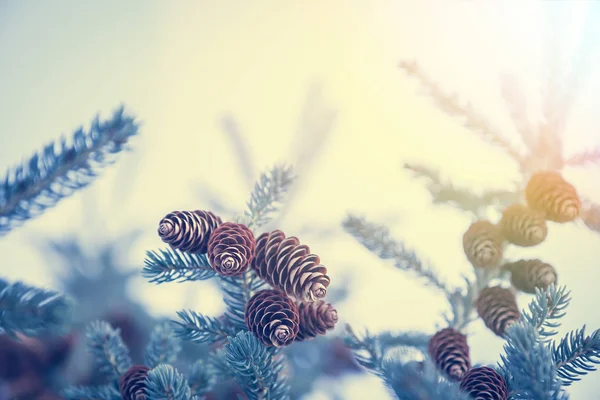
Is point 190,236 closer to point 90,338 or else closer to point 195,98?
point 90,338

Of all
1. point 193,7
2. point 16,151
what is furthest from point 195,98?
point 16,151

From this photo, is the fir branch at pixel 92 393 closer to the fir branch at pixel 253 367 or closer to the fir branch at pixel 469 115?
the fir branch at pixel 253 367

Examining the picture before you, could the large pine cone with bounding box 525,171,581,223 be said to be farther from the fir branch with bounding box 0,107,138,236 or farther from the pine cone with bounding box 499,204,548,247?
the fir branch with bounding box 0,107,138,236

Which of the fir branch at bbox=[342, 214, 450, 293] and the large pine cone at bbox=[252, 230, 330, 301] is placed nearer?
the large pine cone at bbox=[252, 230, 330, 301]

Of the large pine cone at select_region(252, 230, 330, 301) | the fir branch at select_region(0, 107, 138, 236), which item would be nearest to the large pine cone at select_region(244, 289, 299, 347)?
the large pine cone at select_region(252, 230, 330, 301)

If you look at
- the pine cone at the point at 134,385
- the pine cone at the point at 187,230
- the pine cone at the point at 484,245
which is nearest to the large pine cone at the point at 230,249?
the pine cone at the point at 187,230

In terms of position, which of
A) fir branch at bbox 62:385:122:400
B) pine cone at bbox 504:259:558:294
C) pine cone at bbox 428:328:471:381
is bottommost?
fir branch at bbox 62:385:122:400

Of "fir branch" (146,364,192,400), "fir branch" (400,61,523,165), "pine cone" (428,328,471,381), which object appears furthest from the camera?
"fir branch" (400,61,523,165)
